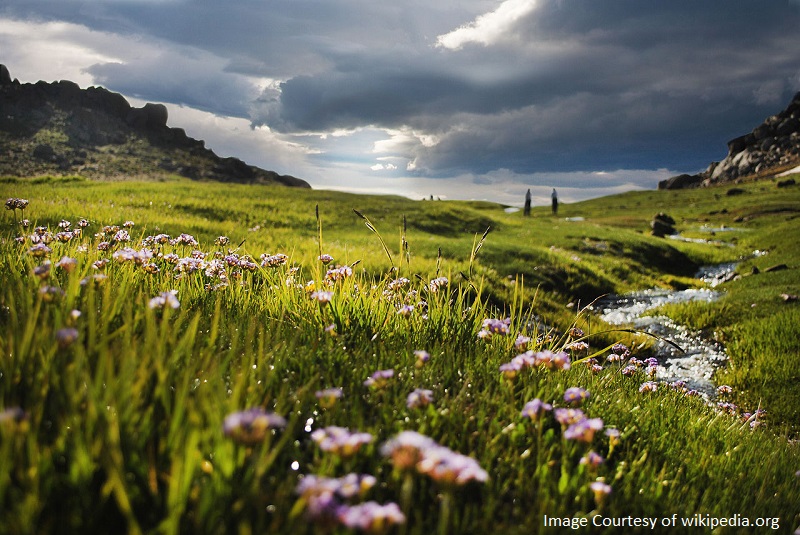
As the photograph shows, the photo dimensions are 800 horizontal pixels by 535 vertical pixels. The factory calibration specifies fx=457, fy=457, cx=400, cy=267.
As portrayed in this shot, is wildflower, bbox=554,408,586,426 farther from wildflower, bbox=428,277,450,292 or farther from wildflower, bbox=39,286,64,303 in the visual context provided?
wildflower, bbox=39,286,64,303

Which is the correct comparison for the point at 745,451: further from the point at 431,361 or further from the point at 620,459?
the point at 431,361

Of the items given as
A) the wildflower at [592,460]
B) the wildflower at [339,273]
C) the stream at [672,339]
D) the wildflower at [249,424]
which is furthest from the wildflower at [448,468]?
the stream at [672,339]

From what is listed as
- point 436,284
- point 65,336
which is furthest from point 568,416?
point 436,284

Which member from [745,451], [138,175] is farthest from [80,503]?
[138,175]

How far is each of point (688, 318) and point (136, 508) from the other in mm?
13394

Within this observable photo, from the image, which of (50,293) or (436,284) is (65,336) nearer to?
(50,293)

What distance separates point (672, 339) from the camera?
1041 centimetres

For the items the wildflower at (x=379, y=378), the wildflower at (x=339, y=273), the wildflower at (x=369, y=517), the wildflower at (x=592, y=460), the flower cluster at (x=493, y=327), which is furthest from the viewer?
the wildflower at (x=339, y=273)

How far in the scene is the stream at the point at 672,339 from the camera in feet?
27.3

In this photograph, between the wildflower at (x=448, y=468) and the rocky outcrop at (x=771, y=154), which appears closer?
the wildflower at (x=448, y=468)

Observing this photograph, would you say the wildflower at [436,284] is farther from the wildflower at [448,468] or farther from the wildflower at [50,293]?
the wildflower at [448,468]

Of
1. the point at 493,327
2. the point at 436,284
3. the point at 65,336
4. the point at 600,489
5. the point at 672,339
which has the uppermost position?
the point at 65,336

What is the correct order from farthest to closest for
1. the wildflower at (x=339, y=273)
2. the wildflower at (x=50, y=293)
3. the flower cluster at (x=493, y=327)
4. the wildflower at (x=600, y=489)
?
1. the wildflower at (x=339, y=273)
2. the flower cluster at (x=493, y=327)
3. the wildflower at (x=50, y=293)
4. the wildflower at (x=600, y=489)

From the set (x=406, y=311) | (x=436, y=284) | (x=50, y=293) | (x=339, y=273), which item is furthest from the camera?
(x=436, y=284)
